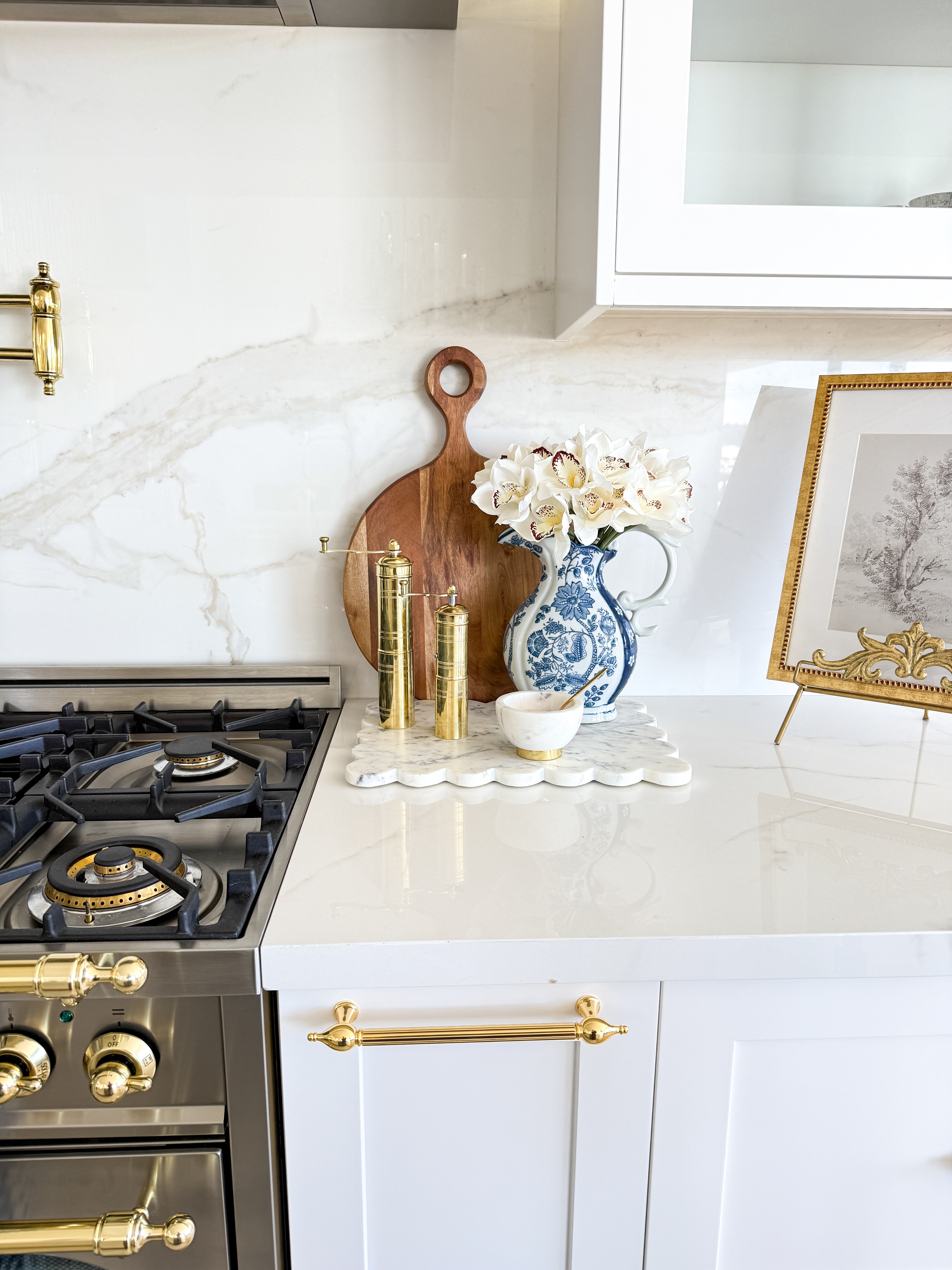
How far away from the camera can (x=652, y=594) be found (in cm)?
131

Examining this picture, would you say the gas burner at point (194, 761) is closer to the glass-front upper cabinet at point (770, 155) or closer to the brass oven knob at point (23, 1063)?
the brass oven knob at point (23, 1063)

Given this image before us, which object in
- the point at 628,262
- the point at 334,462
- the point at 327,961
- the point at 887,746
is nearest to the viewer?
the point at 327,961

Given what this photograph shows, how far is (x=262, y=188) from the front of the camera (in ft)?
4.05

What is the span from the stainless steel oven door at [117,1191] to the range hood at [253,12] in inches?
50.9

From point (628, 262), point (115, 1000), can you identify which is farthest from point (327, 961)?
point (628, 262)

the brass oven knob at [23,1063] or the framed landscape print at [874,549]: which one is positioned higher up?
the framed landscape print at [874,549]

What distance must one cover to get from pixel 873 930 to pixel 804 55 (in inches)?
37.2

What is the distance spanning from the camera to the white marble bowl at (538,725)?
1058mm

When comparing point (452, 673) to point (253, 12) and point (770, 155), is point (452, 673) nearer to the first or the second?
point (770, 155)

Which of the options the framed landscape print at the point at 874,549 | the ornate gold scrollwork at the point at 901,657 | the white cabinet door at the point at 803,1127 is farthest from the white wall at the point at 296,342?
the white cabinet door at the point at 803,1127

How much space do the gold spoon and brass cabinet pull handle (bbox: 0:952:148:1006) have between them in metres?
0.58

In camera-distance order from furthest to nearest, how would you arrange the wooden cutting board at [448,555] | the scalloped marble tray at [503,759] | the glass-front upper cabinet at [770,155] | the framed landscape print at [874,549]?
the wooden cutting board at [448,555], the framed landscape print at [874,549], the scalloped marble tray at [503,759], the glass-front upper cabinet at [770,155]

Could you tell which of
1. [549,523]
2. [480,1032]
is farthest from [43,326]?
[480,1032]

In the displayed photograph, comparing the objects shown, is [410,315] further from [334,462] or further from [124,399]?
[124,399]
